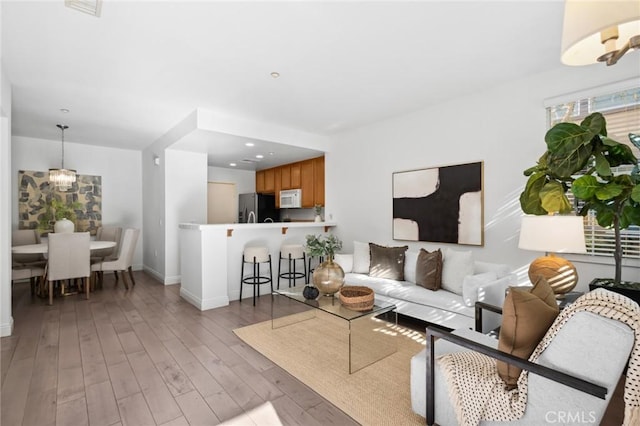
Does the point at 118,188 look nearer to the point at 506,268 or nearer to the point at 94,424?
the point at 94,424

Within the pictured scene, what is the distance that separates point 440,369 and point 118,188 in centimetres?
688

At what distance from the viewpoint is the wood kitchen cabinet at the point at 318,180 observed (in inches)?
230

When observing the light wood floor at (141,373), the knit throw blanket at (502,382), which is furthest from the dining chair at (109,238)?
the knit throw blanket at (502,382)

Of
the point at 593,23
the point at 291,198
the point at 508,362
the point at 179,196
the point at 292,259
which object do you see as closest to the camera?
the point at 593,23

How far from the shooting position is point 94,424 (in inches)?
71.5

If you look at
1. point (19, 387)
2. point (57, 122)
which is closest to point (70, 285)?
point (57, 122)

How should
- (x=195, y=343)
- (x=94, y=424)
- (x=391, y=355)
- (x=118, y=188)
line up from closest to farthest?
(x=94, y=424) → (x=391, y=355) → (x=195, y=343) → (x=118, y=188)

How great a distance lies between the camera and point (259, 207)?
23.0 feet

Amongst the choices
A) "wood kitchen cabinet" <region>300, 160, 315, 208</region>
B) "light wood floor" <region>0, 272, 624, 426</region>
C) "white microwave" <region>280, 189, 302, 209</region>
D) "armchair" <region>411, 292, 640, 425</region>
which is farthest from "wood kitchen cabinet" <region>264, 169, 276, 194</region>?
"armchair" <region>411, 292, 640, 425</region>

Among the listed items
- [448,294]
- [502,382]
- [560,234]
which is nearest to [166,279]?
[448,294]

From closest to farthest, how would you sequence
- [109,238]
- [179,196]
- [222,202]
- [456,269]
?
[456,269] < [179,196] < [109,238] < [222,202]

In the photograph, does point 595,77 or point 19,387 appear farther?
point 595,77

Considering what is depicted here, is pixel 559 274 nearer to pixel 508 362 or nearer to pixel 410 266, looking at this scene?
pixel 410 266

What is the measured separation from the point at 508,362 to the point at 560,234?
145cm
